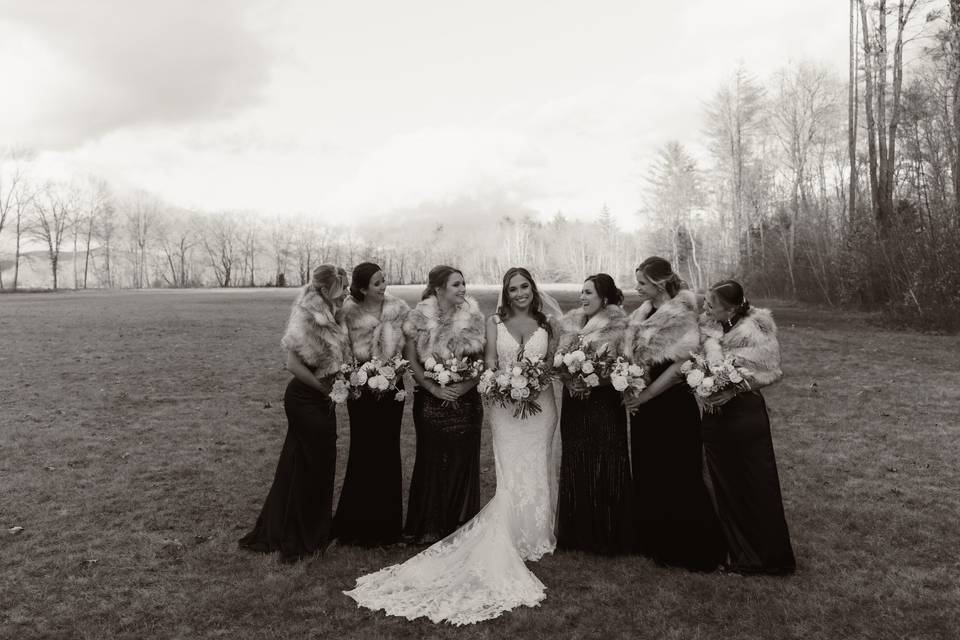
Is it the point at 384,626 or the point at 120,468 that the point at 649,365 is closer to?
the point at 384,626

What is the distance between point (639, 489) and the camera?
5848 millimetres

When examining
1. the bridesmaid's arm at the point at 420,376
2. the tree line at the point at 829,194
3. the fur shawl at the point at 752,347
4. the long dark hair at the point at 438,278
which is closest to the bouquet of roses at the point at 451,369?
the bridesmaid's arm at the point at 420,376

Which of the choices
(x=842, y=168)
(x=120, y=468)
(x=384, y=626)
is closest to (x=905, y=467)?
(x=384, y=626)

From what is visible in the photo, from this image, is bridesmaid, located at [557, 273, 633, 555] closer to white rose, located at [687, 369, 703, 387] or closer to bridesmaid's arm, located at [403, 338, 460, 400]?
white rose, located at [687, 369, 703, 387]

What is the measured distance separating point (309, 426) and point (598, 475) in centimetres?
265

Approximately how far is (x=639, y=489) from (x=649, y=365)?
3.65 ft

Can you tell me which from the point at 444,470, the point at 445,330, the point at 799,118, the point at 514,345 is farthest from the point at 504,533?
the point at 799,118

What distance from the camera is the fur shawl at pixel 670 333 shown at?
5605 millimetres

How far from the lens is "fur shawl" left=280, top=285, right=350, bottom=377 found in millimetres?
5832

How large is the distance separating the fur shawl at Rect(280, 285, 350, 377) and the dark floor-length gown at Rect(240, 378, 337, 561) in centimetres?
30

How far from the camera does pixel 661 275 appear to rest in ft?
18.9

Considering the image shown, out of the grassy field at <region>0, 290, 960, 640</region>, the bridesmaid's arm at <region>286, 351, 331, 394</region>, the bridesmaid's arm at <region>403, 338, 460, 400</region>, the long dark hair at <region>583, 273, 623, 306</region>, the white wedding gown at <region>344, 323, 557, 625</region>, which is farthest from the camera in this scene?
the bridesmaid's arm at <region>403, 338, 460, 400</region>

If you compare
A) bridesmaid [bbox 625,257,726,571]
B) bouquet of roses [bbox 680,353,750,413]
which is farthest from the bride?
bouquet of roses [bbox 680,353,750,413]

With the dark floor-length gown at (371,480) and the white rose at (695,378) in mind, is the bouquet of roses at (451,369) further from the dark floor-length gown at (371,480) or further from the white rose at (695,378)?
the white rose at (695,378)
